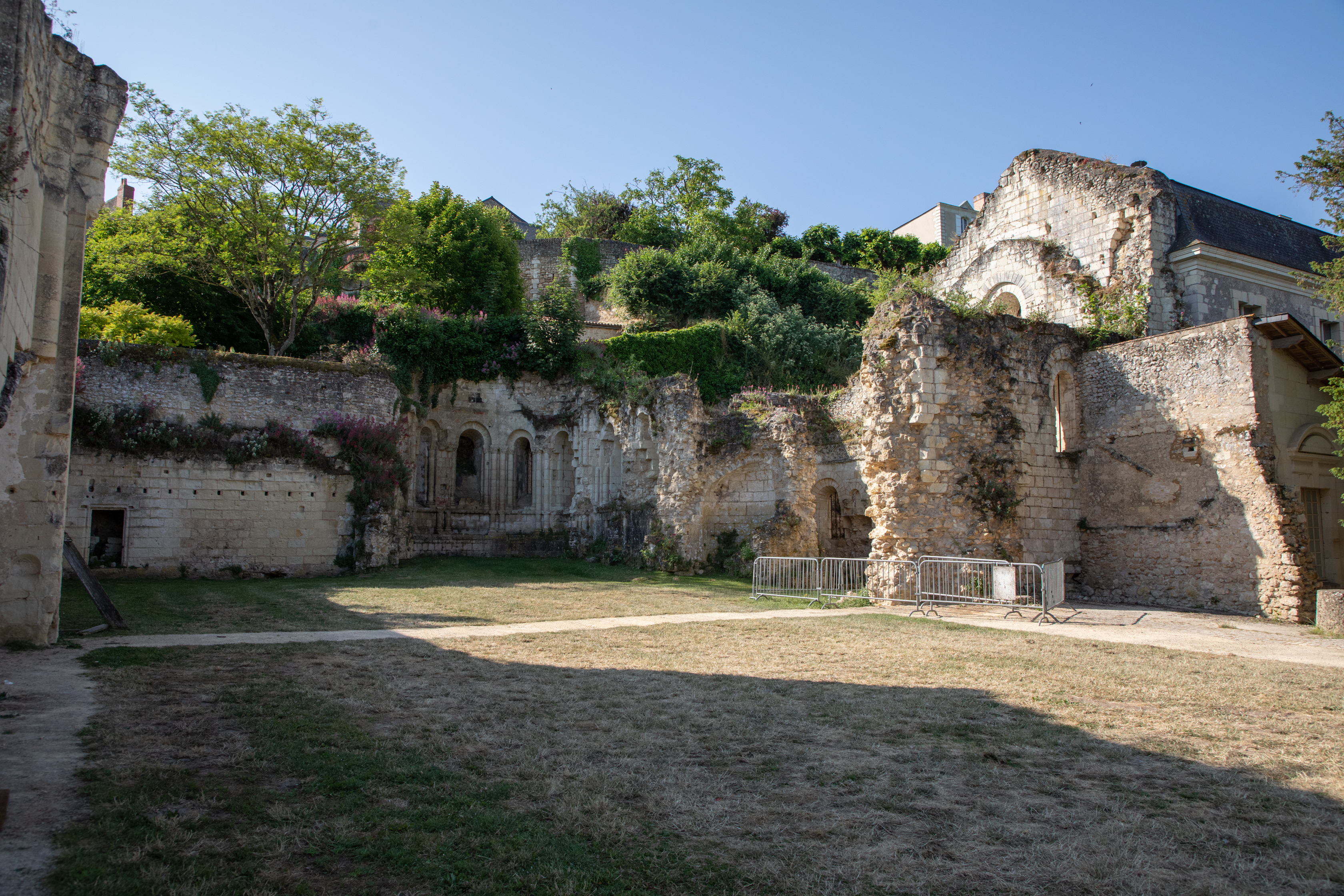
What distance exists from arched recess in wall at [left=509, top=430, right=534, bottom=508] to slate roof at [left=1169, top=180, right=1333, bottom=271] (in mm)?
19254

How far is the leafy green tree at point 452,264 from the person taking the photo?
2970cm

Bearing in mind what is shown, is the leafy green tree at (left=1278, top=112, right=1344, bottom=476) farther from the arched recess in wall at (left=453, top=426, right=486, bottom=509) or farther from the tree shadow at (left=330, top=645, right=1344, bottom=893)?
the arched recess in wall at (left=453, top=426, right=486, bottom=509)

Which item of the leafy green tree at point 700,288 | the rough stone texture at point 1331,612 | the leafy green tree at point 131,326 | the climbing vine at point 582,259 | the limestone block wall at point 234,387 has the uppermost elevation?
the climbing vine at point 582,259

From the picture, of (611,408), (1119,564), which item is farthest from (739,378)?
(1119,564)

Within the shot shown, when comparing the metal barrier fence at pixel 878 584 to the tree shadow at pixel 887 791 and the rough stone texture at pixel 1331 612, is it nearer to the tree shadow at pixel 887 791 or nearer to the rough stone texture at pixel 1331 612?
the rough stone texture at pixel 1331 612

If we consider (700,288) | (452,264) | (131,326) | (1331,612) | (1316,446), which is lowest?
(1331,612)

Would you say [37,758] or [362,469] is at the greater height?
[362,469]

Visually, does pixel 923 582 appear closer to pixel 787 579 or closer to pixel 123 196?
pixel 787 579

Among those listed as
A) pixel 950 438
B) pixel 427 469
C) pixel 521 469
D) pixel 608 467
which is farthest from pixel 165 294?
pixel 950 438

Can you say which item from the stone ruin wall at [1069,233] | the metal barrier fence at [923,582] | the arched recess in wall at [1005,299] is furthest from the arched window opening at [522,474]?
the arched recess in wall at [1005,299]

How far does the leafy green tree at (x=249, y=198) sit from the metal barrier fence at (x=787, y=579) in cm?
1613

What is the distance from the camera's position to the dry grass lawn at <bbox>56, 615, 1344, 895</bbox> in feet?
10.7

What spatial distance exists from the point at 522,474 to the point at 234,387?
403 inches

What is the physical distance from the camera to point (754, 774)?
453 centimetres
